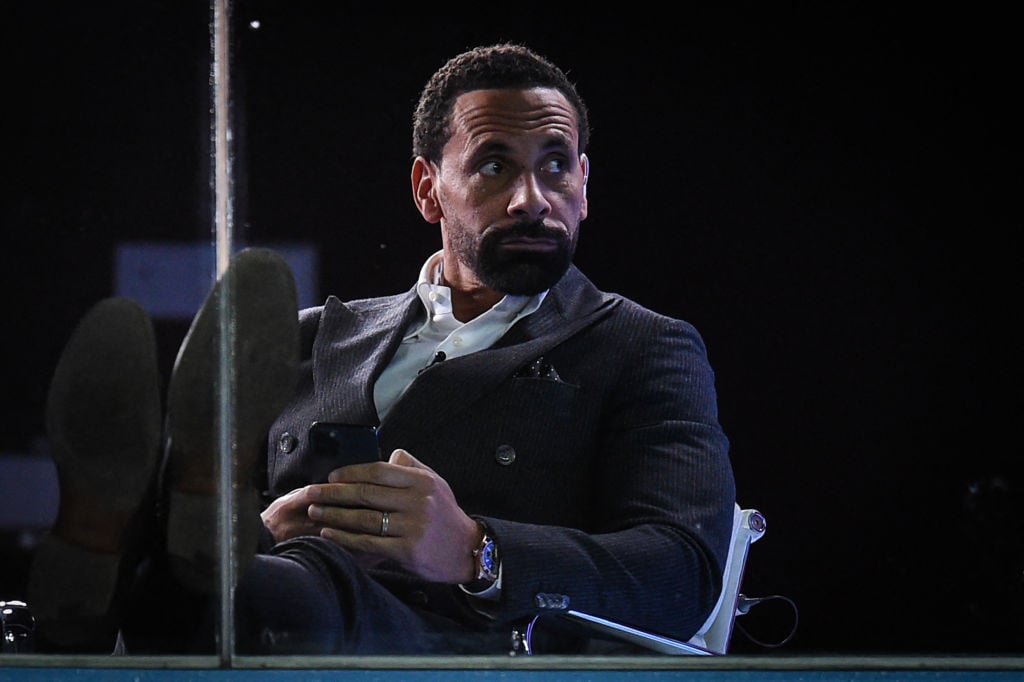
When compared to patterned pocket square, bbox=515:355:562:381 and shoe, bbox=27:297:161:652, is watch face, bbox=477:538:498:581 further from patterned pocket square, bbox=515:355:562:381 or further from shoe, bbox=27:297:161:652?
shoe, bbox=27:297:161:652

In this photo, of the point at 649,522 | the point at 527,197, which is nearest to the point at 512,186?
the point at 527,197

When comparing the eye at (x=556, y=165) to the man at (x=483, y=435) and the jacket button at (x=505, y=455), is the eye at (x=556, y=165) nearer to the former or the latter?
the man at (x=483, y=435)

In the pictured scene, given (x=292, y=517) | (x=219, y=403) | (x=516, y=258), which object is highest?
(x=516, y=258)

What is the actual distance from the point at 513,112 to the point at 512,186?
0.27 ft

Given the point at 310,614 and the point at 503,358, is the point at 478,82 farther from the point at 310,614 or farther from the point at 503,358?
the point at 310,614

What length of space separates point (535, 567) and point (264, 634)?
282mm

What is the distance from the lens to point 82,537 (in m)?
1.32

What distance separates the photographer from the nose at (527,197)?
1.41 meters

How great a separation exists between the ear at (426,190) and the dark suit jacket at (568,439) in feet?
0.30

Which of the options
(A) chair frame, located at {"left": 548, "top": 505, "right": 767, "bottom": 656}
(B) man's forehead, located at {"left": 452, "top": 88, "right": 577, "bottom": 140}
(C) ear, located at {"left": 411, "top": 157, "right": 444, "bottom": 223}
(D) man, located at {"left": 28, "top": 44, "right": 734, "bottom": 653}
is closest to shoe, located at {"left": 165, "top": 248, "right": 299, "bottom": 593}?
(D) man, located at {"left": 28, "top": 44, "right": 734, "bottom": 653}

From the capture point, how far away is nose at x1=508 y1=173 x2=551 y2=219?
1409 millimetres

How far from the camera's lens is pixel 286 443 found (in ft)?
4.50

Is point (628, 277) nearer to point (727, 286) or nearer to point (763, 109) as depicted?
point (727, 286)

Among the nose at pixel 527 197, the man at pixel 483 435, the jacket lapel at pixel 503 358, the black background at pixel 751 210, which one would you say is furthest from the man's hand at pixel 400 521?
the nose at pixel 527 197
